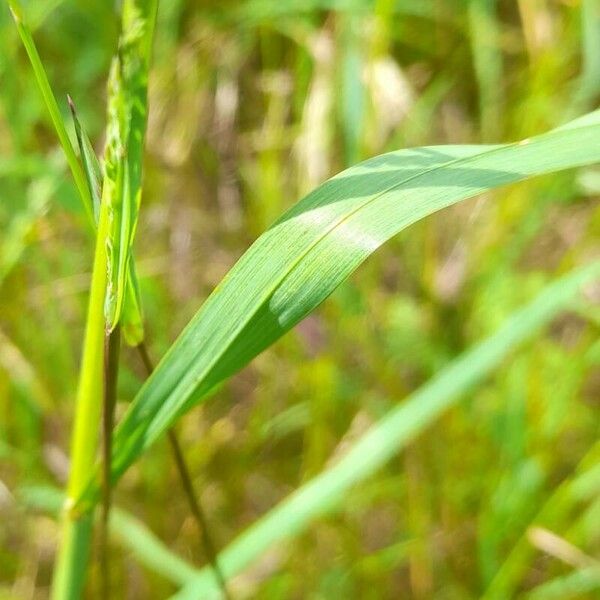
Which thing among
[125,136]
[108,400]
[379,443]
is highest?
[125,136]

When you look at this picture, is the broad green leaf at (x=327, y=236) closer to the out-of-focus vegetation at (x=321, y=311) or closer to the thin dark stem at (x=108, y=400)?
the thin dark stem at (x=108, y=400)

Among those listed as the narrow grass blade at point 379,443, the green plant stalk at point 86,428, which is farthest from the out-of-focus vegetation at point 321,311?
the green plant stalk at point 86,428

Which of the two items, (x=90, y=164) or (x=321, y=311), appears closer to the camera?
(x=90, y=164)

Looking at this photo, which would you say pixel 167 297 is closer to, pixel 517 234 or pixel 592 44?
pixel 517 234

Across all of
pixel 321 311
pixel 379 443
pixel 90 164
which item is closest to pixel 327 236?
pixel 90 164

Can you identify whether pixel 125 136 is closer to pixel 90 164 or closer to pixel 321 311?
pixel 90 164

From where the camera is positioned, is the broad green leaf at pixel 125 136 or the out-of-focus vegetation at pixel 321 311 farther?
the out-of-focus vegetation at pixel 321 311

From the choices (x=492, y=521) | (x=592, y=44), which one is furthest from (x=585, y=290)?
(x=492, y=521)
